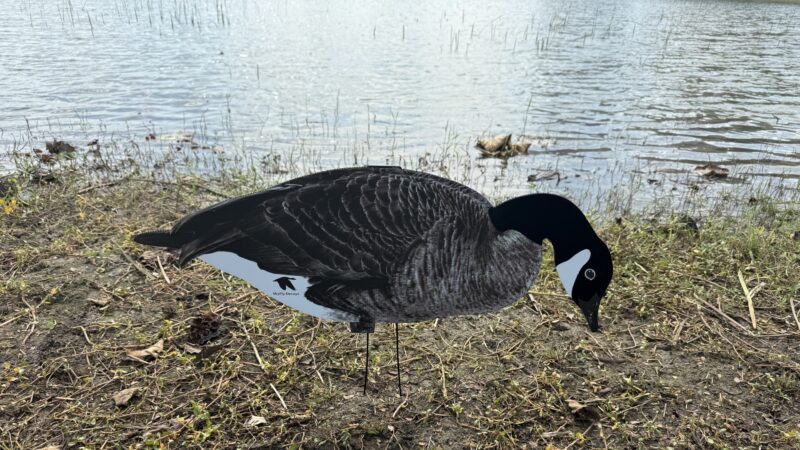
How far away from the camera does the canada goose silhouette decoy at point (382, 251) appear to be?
2.72 metres

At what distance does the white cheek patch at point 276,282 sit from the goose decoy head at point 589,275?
1.10 m

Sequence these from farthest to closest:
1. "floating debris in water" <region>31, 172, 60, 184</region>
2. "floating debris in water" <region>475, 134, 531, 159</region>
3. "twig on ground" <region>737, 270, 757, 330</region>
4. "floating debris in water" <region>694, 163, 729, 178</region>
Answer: "floating debris in water" <region>475, 134, 531, 159</region> → "floating debris in water" <region>694, 163, 729, 178</region> → "floating debris in water" <region>31, 172, 60, 184</region> → "twig on ground" <region>737, 270, 757, 330</region>

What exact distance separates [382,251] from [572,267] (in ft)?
3.02

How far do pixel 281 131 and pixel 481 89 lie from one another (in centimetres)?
639

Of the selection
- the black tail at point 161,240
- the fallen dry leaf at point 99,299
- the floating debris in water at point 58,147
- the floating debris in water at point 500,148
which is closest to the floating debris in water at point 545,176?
the floating debris in water at point 500,148

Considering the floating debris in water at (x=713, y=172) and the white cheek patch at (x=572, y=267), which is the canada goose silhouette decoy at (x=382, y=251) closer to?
the white cheek patch at (x=572, y=267)

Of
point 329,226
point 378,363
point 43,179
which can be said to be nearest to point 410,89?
point 43,179

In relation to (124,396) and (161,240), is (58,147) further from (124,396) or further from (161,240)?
(161,240)

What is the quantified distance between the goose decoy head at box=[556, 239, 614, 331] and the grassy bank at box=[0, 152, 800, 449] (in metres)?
1.19

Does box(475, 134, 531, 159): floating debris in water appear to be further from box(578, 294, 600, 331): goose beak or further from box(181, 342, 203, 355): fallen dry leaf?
box(578, 294, 600, 331): goose beak

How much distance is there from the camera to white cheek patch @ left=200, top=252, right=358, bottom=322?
2793 mm

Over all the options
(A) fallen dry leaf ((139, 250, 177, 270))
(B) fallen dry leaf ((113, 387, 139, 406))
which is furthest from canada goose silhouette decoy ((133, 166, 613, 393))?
(A) fallen dry leaf ((139, 250, 177, 270))

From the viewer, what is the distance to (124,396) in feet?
11.8

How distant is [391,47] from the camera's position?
66.5ft
